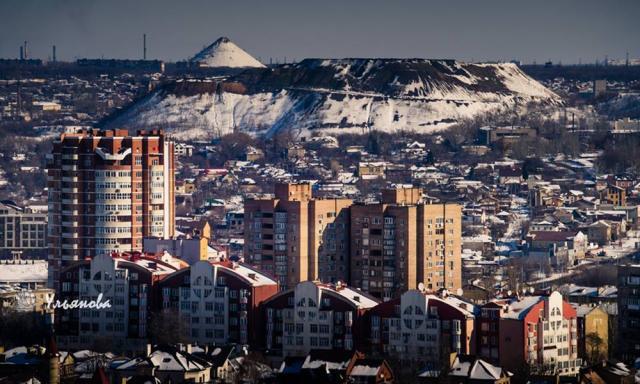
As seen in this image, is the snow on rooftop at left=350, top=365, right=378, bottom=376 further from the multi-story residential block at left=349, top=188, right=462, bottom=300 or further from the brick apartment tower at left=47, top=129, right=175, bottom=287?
the brick apartment tower at left=47, top=129, right=175, bottom=287

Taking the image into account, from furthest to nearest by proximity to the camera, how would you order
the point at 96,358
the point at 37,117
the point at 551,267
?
the point at 37,117, the point at 551,267, the point at 96,358

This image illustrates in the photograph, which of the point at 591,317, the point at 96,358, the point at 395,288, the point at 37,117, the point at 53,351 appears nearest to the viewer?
the point at 53,351

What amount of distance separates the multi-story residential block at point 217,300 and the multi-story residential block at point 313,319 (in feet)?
2.18

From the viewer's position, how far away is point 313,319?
58.0 m

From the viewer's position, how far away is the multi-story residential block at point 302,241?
6831 centimetres

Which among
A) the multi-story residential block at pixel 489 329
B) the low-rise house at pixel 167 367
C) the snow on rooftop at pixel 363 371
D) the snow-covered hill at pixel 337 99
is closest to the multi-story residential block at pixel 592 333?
the multi-story residential block at pixel 489 329

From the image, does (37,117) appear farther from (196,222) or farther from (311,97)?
(196,222)

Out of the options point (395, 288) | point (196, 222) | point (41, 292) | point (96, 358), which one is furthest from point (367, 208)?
point (196, 222)

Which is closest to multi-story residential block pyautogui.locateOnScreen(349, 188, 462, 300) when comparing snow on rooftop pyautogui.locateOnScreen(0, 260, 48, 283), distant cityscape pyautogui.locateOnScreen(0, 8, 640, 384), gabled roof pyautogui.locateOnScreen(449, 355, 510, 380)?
distant cityscape pyautogui.locateOnScreen(0, 8, 640, 384)

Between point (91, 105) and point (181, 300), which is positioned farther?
point (91, 105)

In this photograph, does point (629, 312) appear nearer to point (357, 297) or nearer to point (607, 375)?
point (357, 297)

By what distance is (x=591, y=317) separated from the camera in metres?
58.6

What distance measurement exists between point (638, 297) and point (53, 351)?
595 inches

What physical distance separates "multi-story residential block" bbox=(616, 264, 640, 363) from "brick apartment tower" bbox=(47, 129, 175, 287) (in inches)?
620
